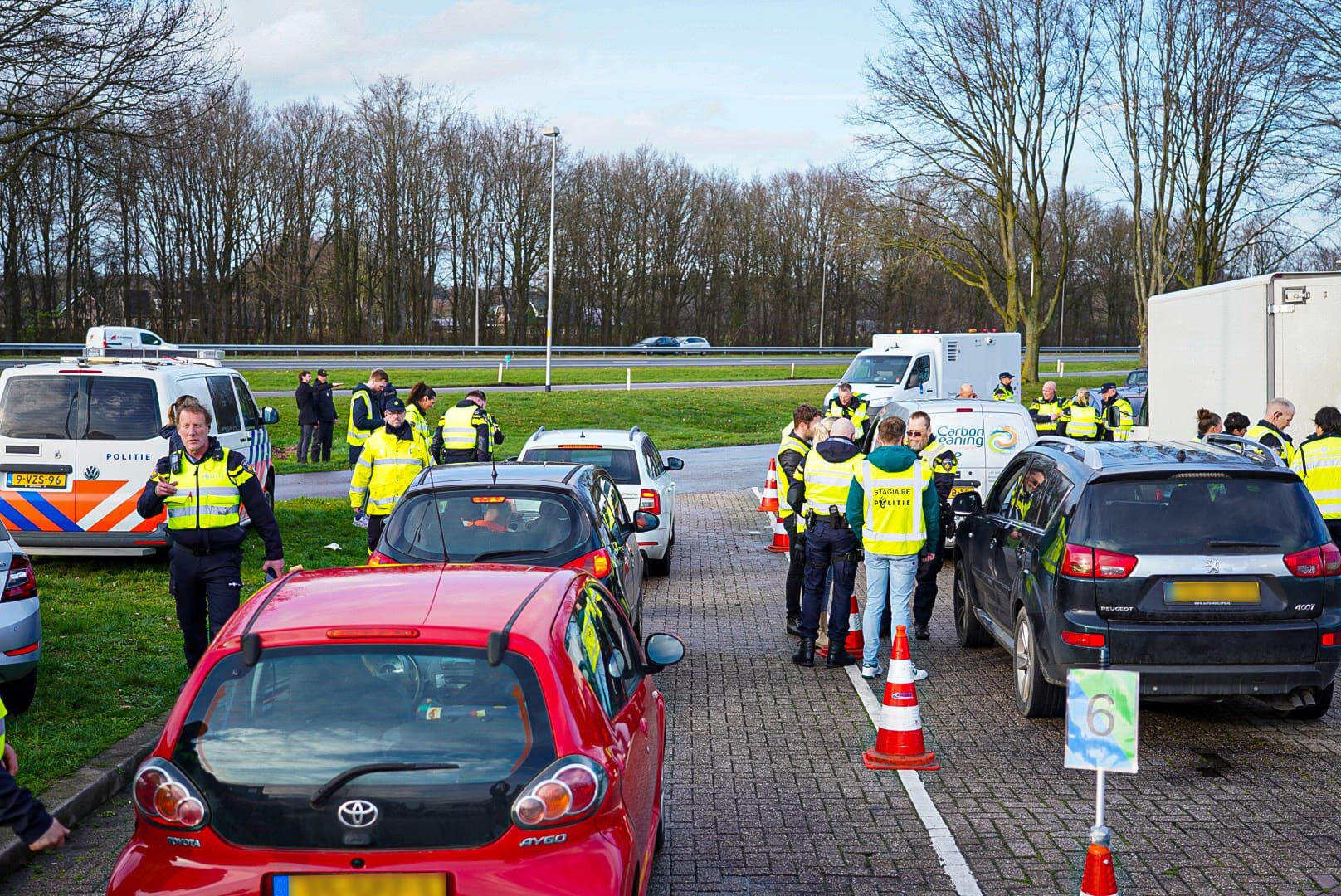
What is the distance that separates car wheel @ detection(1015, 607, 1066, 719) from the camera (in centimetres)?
786

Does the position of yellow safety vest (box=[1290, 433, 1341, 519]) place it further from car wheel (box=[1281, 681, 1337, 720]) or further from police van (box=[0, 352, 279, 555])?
police van (box=[0, 352, 279, 555])

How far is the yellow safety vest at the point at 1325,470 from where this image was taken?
37.1ft

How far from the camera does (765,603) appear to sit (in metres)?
12.5

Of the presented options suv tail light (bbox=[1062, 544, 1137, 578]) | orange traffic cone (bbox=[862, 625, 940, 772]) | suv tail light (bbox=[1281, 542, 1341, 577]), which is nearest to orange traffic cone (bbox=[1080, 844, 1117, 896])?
orange traffic cone (bbox=[862, 625, 940, 772])

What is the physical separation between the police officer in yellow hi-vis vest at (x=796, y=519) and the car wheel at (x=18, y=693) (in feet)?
17.2

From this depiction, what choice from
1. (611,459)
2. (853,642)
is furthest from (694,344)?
(853,642)

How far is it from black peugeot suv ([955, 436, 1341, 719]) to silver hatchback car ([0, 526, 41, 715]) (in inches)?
229

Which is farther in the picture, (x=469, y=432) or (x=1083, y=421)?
(x=1083, y=421)

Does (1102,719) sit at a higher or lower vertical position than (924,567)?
higher

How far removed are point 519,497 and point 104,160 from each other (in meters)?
18.8

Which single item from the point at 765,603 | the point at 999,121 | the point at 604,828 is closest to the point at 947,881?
the point at 604,828

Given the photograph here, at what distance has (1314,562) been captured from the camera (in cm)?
733

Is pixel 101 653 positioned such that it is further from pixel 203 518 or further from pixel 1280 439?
pixel 1280 439

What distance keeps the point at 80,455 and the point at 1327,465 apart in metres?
11.3
